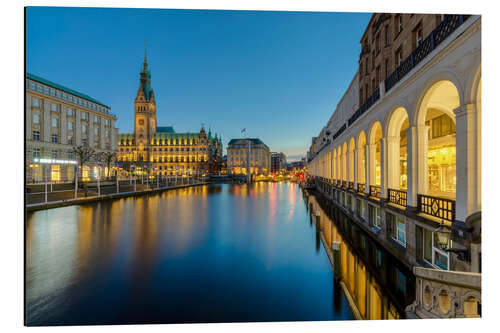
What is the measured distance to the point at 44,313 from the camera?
617cm

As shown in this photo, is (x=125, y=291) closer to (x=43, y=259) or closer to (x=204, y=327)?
(x=204, y=327)

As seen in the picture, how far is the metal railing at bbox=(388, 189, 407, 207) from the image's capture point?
28.9 feet

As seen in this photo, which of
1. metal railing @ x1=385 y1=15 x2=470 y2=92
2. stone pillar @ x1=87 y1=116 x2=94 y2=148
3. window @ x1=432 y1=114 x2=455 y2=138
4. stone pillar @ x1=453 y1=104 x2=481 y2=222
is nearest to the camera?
stone pillar @ x1=453 y1=104 x2=481 y2=222

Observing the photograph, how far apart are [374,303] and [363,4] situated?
9.12m

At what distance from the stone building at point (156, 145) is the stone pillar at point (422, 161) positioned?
10394 cm

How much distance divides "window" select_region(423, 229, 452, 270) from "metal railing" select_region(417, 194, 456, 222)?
72 cm

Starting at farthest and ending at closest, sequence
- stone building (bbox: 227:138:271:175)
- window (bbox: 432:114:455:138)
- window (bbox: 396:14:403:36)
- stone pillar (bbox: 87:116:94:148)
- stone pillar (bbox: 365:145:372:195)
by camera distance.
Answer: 1. stone building (bbox: 227:138:271:175)
2. stone pillar (bbox: 87:116:94:148)
3. window (bbox: 432:114:455:138)
4. stone pillar (bbox: 365:145:372:195)
5. window (bbox: 396:14:403:36)

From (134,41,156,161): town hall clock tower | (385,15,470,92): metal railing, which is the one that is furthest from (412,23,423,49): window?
(134,41,156,161): town hall clock tower

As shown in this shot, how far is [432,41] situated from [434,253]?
669cm

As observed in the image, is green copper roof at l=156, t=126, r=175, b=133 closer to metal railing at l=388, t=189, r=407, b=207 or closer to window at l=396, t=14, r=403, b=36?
window at l=396, t=14, r=403, b=36

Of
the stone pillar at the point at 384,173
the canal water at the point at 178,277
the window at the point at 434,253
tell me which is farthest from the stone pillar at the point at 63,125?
the window at the point at 434,253

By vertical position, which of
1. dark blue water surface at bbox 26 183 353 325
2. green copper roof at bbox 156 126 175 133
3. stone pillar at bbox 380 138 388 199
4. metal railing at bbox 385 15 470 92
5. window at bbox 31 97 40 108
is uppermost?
green copper roof at bbox 156 126 175 133

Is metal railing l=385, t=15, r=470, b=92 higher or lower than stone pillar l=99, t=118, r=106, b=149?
lower

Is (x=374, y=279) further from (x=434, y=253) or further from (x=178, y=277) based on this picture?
(x=178, y=277)
